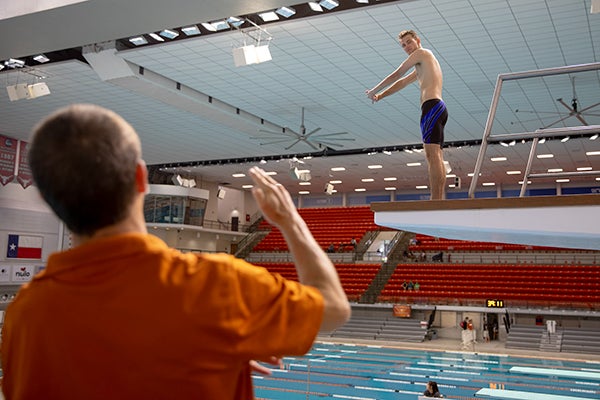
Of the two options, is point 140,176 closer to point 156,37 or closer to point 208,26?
point 208,26

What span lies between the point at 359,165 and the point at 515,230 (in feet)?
76.9

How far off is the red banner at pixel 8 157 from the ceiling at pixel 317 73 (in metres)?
1.07

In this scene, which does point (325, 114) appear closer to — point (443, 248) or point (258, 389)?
point (258, 389)

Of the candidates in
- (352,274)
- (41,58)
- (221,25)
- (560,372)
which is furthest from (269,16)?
(352,274)

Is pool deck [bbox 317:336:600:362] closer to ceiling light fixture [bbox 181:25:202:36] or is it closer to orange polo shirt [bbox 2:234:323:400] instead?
ceiling light fixture [bbox 181:25:202:36]

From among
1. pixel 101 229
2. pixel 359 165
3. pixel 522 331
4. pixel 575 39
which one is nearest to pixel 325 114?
pixel 575 39

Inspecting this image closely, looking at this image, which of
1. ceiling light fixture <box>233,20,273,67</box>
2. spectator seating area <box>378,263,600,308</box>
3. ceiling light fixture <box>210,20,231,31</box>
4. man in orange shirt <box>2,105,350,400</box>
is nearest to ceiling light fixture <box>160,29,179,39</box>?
ceiling light fixture <box>210,20,231,31</box>

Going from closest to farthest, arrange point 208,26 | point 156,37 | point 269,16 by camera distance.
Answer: point 269,16
point 208,26
point 156,37

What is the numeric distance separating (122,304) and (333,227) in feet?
111

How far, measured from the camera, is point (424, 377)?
1512 centimetres

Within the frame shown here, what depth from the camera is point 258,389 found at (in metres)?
13.6

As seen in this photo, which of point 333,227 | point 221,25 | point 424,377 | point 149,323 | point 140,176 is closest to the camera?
point 149,323

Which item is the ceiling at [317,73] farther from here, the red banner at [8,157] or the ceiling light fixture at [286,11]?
the red banner at [8,157]

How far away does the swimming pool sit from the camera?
13094 millimetres
